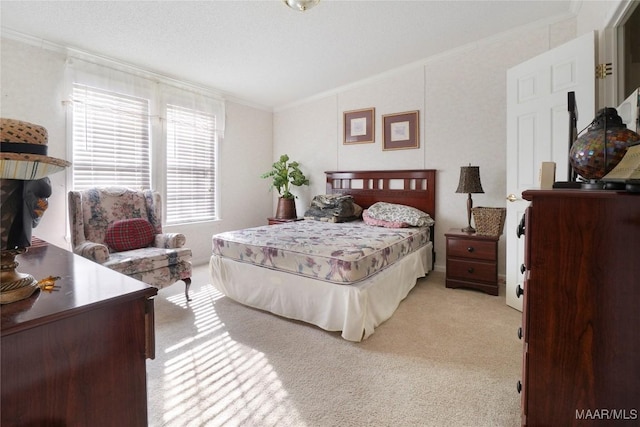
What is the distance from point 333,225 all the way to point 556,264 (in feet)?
8.87

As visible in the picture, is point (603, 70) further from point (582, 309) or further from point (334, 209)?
point (334, 209)

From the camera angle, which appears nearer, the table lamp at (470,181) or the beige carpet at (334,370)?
the beige carpet at (334,370)

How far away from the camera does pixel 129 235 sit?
2.95 m

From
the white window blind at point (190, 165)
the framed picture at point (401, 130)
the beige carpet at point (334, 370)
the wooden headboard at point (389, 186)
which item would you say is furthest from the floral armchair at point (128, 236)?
the framed picture at point (401, 130)

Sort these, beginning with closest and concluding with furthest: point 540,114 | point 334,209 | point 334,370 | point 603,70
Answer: point 334,370
point 603,70
point 540,114
point 334,209

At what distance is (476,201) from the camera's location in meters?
3.52

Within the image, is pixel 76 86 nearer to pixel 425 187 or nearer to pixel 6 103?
pixel 6 103

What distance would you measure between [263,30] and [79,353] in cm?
301

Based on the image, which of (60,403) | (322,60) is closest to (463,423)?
(60,403)

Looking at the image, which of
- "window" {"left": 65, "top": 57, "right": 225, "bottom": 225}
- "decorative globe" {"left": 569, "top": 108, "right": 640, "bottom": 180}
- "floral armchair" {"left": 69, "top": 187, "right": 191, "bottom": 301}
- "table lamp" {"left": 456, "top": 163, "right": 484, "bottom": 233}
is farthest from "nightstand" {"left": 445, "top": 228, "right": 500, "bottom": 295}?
"window" {"left": 65, "top": 57, "right": 225, "bottom": 225}

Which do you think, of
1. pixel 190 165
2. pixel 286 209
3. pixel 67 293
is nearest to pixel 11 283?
pixel 67 293

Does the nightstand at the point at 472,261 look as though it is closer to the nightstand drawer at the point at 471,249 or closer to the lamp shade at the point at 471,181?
the nightstand drawer at the point at 471,249

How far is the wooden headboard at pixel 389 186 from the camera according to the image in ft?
12.5

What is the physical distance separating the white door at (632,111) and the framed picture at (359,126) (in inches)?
114
